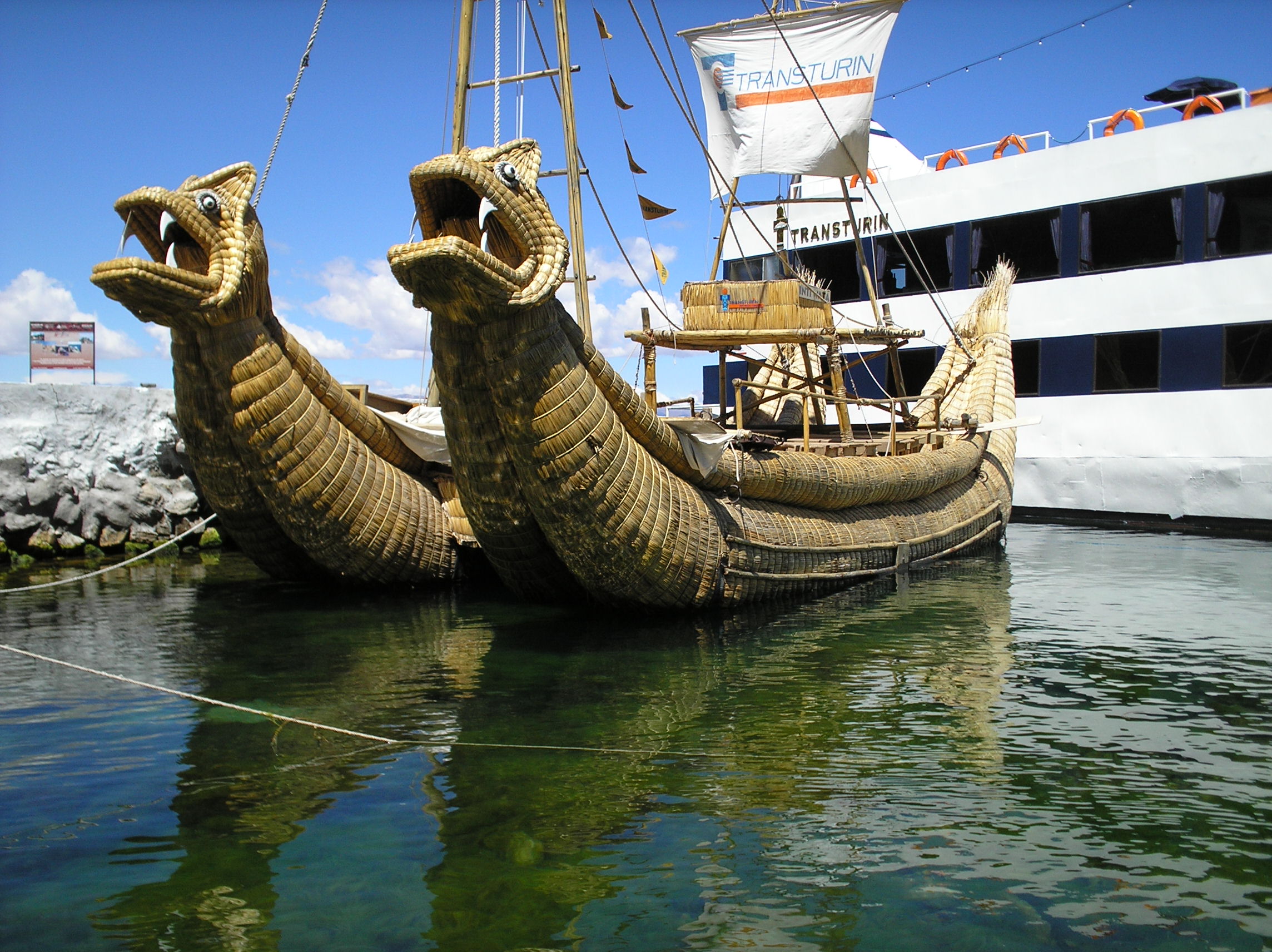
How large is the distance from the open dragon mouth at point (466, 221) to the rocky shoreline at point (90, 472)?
29.3 feet

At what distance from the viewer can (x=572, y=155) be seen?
1175 cm

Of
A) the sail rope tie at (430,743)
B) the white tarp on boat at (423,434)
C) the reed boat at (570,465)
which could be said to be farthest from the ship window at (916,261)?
the sail rope tie at (430,743)

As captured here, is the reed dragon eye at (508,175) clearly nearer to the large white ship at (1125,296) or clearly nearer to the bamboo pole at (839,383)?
the bamboo pole at (839,383)

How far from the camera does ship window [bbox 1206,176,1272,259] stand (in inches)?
583

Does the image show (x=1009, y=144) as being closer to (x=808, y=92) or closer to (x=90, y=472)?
(x=808, y=92)

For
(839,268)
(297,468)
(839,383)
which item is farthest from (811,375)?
(839,268)

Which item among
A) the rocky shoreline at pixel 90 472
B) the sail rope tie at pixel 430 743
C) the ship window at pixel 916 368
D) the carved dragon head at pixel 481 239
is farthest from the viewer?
the ship window at pixel 916 368

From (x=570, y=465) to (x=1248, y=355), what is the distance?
12.3m

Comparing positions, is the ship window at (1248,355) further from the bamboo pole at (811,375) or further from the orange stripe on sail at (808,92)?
the orange stripe on sail at (808,92)

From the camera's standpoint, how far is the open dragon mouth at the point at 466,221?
21.5ft

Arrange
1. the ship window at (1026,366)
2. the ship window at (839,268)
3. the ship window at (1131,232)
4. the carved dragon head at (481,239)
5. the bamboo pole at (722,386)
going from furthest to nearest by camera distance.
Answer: the ship window at (839,268), the ship window at (1026,366), the ship window at (1131,232), the bamboo pole at (722,386), the carved dragon head at (481,239)

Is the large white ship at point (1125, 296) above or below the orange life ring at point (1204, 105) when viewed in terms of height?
below

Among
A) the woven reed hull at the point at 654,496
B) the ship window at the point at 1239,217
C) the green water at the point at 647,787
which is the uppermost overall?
the ship window at the point at 1239,217

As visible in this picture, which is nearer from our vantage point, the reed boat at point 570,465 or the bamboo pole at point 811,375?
the reed boat at point 570,465
